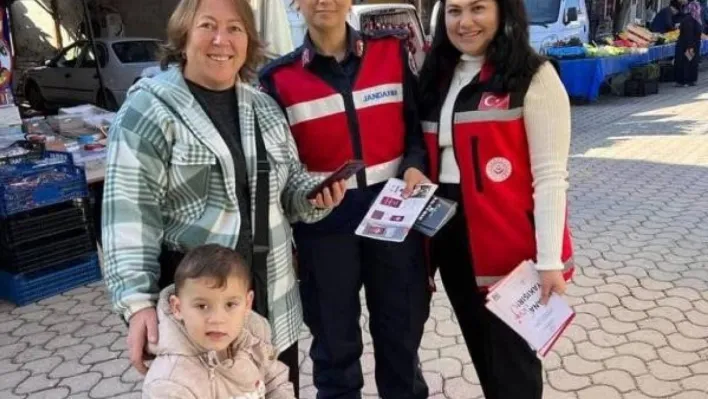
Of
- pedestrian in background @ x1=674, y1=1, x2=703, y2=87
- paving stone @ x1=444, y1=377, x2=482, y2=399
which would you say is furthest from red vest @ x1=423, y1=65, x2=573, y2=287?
pedestrian in background @ x1=674, y1=1, x2=703, y2=87

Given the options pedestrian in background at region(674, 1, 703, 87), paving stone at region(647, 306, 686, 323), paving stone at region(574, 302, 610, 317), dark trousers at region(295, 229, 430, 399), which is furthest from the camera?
pedestrian in background at region(674, 1, 703, 87)

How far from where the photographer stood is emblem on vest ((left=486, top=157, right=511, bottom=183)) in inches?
80.0

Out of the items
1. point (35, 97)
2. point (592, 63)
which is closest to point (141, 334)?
point (592, 63)

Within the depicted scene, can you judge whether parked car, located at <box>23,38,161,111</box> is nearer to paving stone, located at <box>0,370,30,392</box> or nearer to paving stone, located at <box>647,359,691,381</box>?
paving stone, located at <box>0,370,30,392</box>

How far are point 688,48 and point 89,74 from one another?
13.0 meters

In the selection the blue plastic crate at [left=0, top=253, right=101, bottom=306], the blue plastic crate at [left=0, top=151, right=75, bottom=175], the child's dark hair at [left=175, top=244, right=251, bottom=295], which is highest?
the child's dark hair at [left=175, top=244, right=251, bottom=295]

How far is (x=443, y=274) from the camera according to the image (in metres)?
2.36

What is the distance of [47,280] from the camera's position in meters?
4.61

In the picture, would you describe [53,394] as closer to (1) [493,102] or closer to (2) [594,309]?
(1) [493,102]

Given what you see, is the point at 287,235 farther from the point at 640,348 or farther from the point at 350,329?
the point at 640,348

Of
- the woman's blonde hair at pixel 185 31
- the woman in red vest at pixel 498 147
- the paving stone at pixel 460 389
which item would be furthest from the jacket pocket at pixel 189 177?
the paving stone at pixel 460 389

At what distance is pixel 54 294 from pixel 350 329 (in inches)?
122

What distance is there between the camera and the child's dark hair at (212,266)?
5.29 ft

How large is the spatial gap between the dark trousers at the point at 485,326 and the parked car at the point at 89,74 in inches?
373
